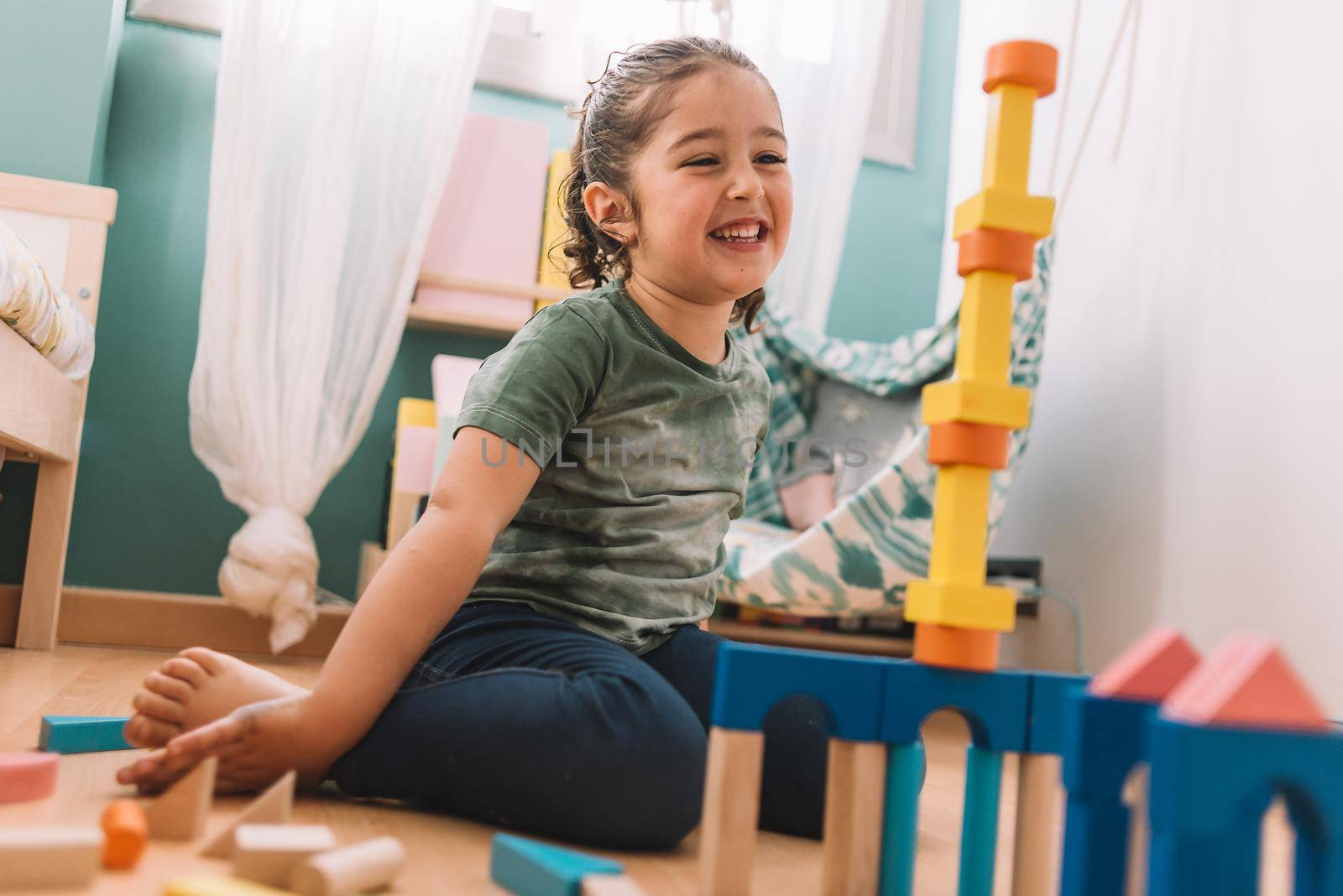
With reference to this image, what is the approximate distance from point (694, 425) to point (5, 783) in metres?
0.55

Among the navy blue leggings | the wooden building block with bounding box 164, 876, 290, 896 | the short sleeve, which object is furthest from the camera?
the short sleeve

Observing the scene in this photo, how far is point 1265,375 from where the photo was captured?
52.7 inches

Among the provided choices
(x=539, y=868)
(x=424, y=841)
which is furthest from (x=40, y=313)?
(x=539, y=868)

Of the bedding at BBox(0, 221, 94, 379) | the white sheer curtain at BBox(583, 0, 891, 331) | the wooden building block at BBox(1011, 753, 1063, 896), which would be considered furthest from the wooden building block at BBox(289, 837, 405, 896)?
the white sheer curtain at BBox(583, 0, 891, 331)

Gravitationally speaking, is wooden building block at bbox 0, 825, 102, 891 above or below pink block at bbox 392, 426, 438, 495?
below

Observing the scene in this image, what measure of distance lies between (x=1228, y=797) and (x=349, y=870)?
0.38 meters

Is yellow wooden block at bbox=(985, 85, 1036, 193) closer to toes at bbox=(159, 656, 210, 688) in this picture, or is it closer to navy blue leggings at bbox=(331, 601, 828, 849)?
navy blue leggings at bbox=(331, 601, 828, 849)

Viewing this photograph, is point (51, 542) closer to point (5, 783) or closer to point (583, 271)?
point (583, 271)

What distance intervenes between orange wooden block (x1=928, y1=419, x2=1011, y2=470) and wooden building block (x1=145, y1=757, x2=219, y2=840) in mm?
428

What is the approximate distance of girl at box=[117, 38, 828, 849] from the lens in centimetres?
74

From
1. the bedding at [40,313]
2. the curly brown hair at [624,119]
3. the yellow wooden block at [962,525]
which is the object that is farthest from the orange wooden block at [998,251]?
the bedding at [40,313]

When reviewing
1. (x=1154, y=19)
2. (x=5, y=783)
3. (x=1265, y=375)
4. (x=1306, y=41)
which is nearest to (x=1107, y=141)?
(x=1154, y=19)

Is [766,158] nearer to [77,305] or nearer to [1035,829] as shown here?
[1035,829]

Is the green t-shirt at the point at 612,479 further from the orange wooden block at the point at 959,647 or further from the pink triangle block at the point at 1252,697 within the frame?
the pink triangle block at the point at 1252,697
